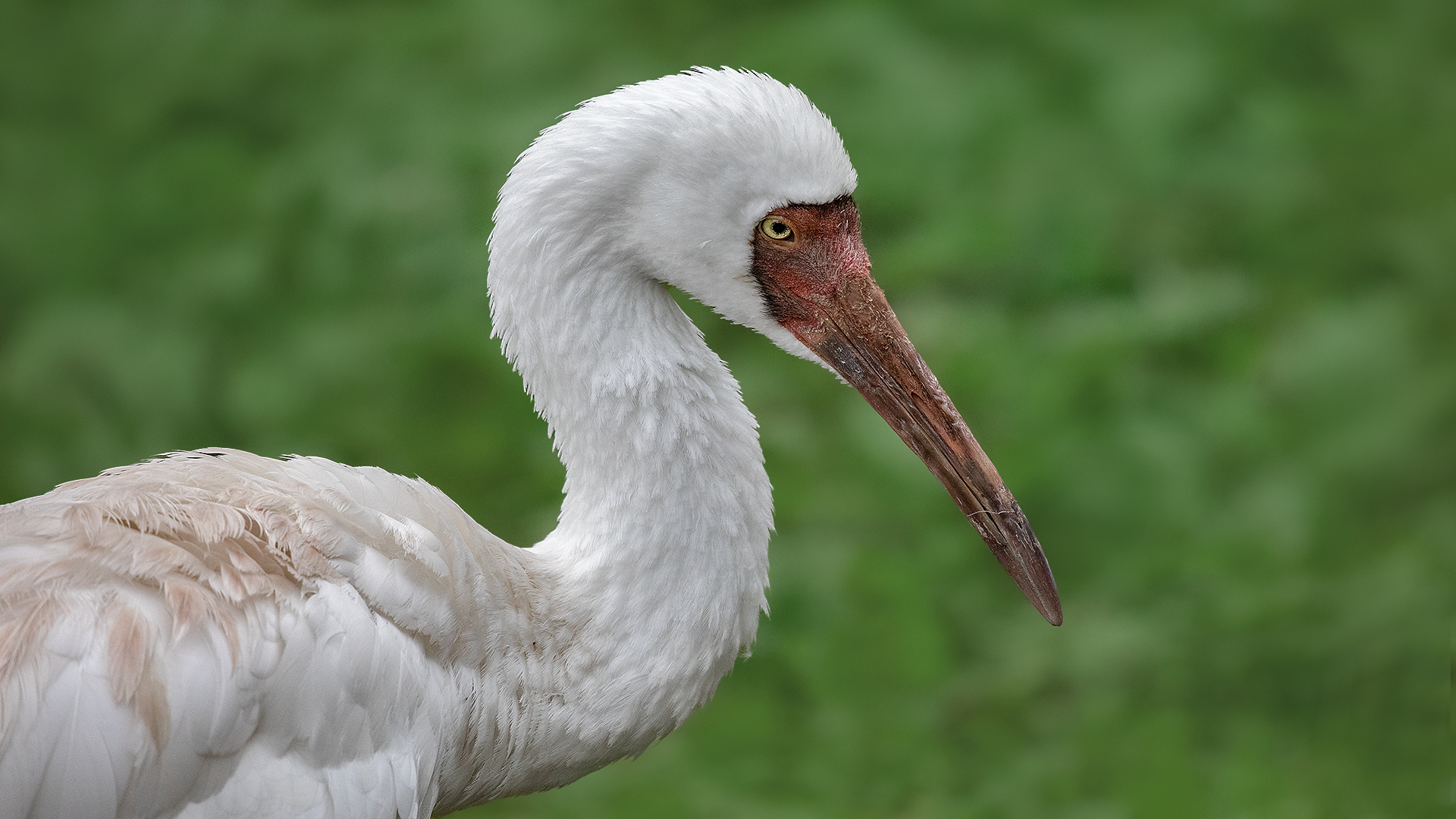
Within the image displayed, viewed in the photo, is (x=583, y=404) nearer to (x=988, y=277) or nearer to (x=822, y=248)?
(x=822, y=248)

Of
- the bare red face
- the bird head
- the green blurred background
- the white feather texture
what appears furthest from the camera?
the green blurred background

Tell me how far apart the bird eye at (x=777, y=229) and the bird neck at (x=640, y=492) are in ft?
0.75

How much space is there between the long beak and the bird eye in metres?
0.10

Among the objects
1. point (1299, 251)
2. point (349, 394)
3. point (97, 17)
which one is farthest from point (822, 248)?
point (97, 17)

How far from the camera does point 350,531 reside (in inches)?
90.2

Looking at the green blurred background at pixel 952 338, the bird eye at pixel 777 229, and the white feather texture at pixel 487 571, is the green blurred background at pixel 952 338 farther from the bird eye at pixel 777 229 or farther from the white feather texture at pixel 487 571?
the bird eye at pixel 777 229

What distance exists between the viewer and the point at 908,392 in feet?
8.40

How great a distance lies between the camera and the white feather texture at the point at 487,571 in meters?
2.10

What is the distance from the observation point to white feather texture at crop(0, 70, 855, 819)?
6.89ft

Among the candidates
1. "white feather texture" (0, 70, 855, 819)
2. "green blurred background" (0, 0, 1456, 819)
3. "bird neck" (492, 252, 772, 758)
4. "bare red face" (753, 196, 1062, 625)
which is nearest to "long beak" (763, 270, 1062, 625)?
"bare red face" (753, 196, 1062, 625)

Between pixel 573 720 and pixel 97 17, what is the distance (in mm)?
5808

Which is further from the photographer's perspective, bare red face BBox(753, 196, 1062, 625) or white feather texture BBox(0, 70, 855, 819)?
bare red face BBox(753, 196, 1062, 625)

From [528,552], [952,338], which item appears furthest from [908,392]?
[952,338]

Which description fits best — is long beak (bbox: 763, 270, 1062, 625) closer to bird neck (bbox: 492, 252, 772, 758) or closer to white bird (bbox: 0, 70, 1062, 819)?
white bird (bbox: 0, 70, 1062, 819)
